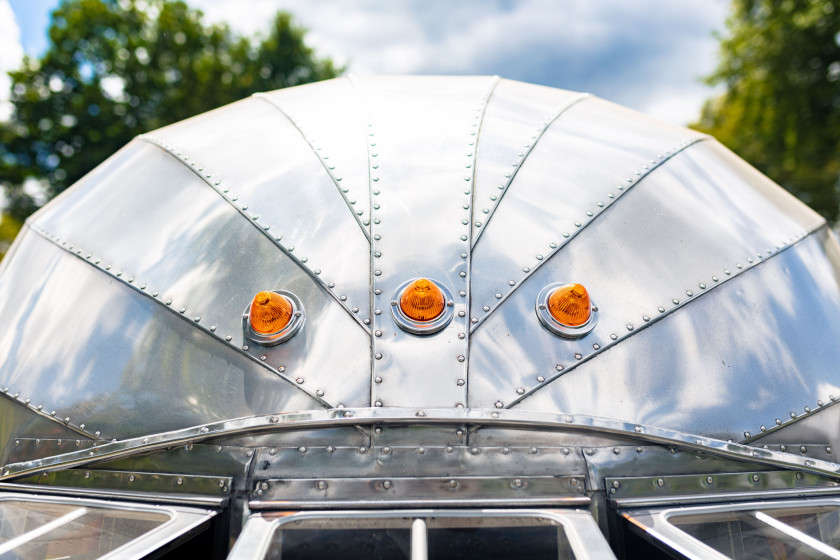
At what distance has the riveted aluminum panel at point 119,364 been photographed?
2.10m

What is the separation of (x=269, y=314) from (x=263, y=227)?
1.34ft

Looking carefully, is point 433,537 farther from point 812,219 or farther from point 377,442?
point 812,219

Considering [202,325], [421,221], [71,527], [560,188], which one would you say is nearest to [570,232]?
[560,188]

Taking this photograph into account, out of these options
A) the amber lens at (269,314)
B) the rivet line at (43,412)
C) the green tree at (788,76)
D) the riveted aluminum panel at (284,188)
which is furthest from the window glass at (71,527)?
the green tree at (788,76)

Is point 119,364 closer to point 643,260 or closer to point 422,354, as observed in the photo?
point 422,354

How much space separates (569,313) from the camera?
2.12 m

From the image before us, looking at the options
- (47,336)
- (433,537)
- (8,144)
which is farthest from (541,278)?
(8,144)

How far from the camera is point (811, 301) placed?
7.82 ft

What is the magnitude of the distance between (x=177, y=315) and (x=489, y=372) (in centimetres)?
114

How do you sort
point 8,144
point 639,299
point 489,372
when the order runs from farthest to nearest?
point 8,144, point 639,299, point 489,372

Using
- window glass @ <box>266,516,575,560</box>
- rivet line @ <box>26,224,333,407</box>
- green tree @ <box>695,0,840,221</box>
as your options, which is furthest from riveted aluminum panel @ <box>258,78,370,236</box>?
green tree @ <box>695,0,840,221</box>

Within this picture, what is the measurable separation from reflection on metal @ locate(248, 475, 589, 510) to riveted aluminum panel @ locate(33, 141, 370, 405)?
27 cm

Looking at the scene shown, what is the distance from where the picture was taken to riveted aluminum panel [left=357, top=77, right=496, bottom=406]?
202 cm

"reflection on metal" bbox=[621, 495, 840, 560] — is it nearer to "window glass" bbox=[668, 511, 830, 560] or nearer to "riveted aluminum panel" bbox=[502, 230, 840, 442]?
"window glass" bbox=[668, 511, 830, 560]
